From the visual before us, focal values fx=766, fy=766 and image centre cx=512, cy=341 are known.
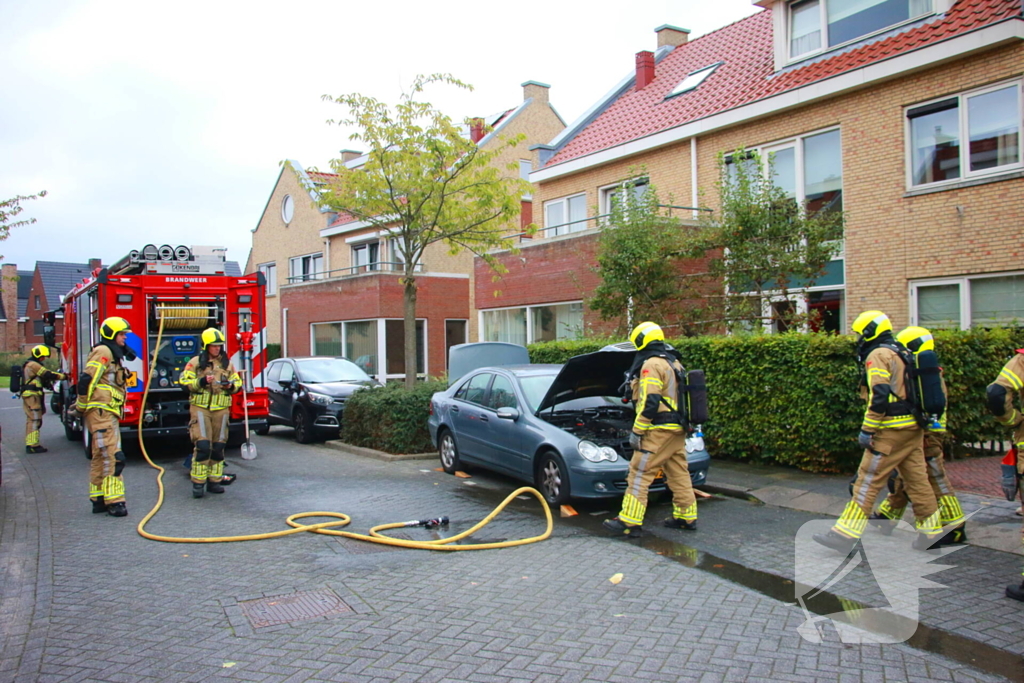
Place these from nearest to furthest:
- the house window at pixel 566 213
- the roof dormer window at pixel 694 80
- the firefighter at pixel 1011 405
A: the firefighter at pixel 1011 405
the roof dormer window at pixel 694 80
the house window at pixel 566 213

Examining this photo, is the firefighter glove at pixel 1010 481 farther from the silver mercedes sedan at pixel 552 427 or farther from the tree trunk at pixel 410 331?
the tree trunk at pixel 410 331

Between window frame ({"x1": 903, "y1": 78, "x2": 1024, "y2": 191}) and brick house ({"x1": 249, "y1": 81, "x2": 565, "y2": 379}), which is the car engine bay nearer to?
window frame ({"x1": 903, "y1": 78, "x2": 1024, "y2": 191})

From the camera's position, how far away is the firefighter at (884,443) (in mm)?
5711

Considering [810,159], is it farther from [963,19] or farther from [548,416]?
[548,416]

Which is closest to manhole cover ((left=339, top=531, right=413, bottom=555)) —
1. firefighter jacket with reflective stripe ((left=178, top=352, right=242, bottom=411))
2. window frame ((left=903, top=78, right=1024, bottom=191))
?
firefighter jacket with reflective stripe ((left=178, top=352, right=242, bottom=411))

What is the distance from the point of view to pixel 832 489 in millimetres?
8094

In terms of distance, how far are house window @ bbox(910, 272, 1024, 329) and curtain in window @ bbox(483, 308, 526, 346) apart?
853 centimetres

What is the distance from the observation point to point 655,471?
6.63 metres

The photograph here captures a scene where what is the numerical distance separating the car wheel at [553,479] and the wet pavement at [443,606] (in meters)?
0.27

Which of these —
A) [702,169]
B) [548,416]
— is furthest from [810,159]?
[548,416]

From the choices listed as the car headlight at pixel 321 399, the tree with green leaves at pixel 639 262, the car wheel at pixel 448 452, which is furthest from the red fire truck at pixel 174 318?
the tree with green leaves at pixel 639 262

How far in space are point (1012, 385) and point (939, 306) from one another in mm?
7954

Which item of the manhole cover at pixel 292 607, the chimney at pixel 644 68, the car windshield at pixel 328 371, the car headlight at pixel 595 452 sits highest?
the chimney at pixel 644 68

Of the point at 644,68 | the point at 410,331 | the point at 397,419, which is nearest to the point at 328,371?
the point at 410,331
